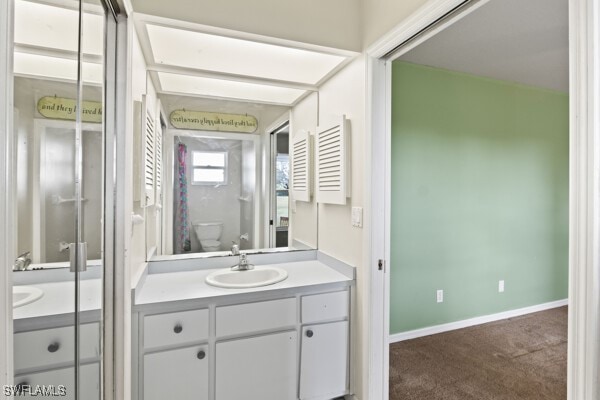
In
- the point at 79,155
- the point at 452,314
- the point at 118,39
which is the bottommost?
the point at 452,314

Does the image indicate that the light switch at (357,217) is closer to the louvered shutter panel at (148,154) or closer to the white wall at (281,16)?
the white wall at (281,16)

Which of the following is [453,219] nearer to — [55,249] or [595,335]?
[595,335]

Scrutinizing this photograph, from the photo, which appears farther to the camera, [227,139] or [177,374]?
[227,139]

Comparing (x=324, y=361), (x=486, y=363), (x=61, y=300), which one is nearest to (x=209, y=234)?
(x=324, y=361)

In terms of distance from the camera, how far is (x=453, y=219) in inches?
113

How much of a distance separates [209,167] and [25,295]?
1.56 m

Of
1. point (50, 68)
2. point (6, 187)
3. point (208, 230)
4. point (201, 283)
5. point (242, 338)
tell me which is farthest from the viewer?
point (208, 230)

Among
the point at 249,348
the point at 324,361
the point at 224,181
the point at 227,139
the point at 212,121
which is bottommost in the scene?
the point at 324,361

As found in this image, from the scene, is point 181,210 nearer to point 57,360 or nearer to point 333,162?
point 333,162

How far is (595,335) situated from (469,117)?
249cm

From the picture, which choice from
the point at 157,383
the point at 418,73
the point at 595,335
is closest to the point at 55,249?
the point at 157,383

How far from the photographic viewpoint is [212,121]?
7.14 ft

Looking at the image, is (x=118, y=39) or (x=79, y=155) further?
(x=118, y=39)

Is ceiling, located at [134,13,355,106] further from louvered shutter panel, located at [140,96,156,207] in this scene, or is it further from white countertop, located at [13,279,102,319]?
white countertop, located at [13,279,102,319]
